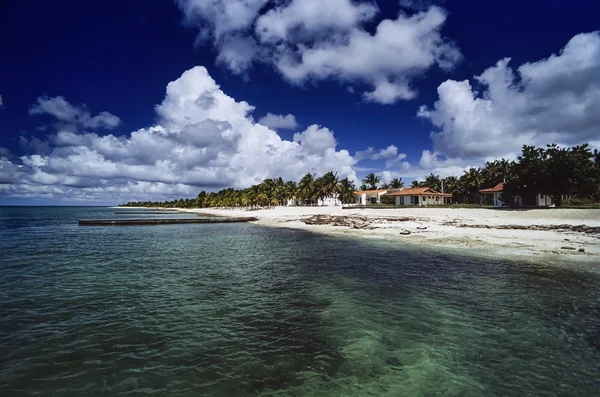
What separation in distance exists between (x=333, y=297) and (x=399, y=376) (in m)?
5.74

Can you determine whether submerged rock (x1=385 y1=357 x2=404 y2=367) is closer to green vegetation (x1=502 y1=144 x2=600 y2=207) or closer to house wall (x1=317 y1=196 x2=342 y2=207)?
green vegetation (x1=502 y1=144 x2=600 y2=207)

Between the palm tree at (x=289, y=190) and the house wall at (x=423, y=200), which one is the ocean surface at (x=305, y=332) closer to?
the house wall at (x=423, y=200)

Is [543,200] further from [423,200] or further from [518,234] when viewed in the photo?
[518,234]

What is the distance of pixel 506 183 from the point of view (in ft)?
168

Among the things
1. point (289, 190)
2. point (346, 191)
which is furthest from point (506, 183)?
point (289, 190)

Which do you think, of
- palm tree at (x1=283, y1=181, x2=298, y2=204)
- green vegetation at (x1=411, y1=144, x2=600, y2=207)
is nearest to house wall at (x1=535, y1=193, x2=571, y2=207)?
green vegetation at (x1=411, y1=144, x2=600, y2=207)

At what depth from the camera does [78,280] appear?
1553 cm

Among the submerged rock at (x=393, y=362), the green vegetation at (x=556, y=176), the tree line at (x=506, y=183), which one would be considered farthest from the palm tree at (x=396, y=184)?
the submerged rock at (x=393, y=362)

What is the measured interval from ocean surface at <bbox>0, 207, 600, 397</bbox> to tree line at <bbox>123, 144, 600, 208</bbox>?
35145mm

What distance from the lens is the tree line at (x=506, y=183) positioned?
1636 inches

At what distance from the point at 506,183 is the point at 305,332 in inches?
2188

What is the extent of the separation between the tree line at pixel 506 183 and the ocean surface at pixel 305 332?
35.1 meters

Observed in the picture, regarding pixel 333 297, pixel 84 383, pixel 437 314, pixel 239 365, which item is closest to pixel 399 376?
pixel 239 365

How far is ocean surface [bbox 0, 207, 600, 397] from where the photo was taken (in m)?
6.45
